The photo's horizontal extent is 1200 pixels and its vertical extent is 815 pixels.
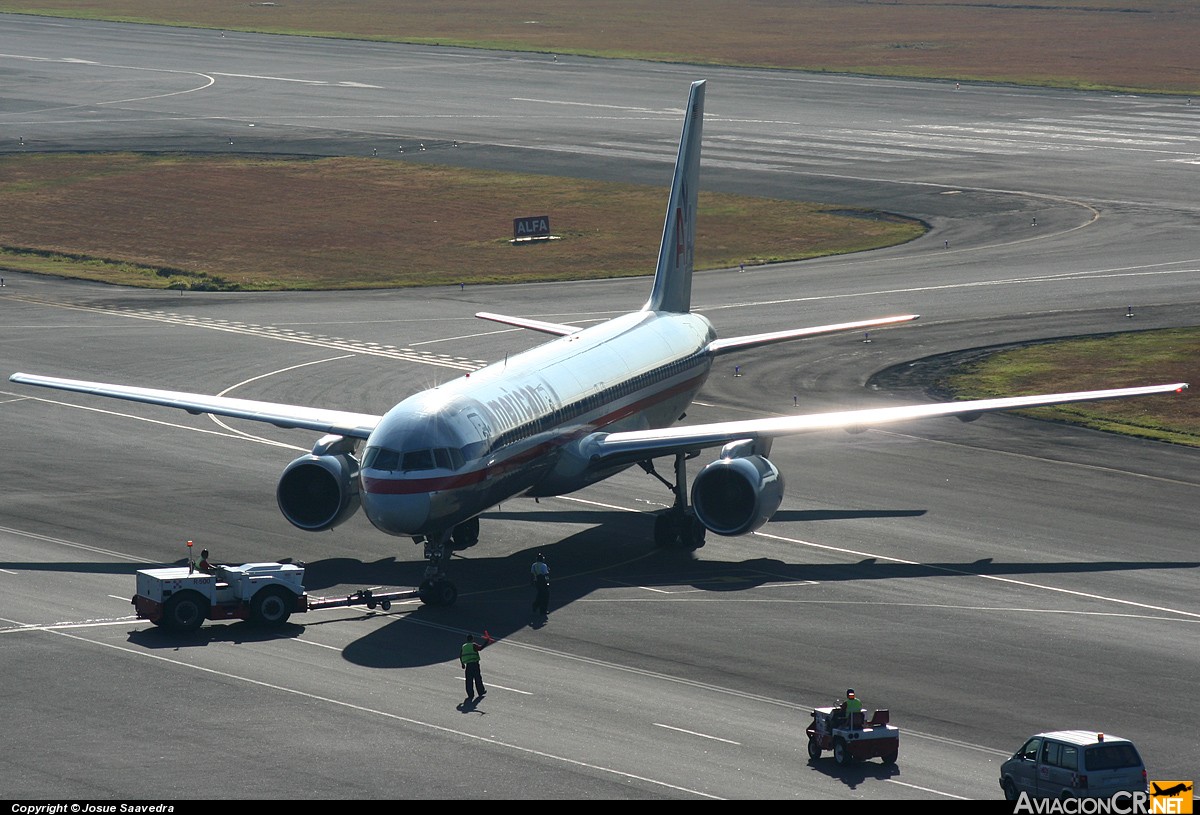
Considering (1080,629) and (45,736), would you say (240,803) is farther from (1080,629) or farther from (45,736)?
(1080,629)

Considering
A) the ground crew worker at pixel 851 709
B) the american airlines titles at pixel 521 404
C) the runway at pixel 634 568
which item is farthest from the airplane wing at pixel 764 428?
the ground crew worker at pixel 851 709

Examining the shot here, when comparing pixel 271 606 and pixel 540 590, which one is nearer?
pixel 271 606

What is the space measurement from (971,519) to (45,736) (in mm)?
32838

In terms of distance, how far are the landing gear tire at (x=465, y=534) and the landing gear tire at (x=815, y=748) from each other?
780 inches

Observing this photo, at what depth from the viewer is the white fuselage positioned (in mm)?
47250

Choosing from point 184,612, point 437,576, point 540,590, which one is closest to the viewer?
point 184,612

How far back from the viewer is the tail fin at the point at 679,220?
65.9 metres

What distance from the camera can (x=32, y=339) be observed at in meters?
87.9

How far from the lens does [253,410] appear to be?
55.9m

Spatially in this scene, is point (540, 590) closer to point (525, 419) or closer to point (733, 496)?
point (525, 419)

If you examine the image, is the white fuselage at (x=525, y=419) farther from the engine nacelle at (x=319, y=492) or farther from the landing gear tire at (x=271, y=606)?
the engine nacelle at (x=319, y=492)

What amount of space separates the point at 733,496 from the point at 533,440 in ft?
21.1

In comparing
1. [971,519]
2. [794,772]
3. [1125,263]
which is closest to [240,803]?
[794,772]

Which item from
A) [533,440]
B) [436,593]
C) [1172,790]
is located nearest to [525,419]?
[533,440]
